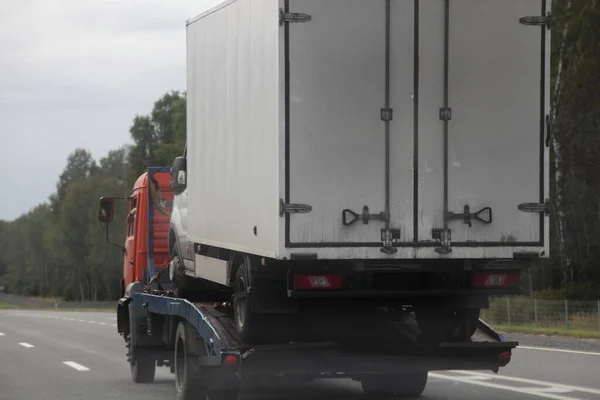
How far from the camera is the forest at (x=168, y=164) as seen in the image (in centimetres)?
4131

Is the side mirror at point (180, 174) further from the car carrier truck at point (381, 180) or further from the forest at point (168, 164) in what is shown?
the forest at point (168, 164)

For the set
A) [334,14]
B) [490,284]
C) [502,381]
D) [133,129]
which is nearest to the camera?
[334,14]

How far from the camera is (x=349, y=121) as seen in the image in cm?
898

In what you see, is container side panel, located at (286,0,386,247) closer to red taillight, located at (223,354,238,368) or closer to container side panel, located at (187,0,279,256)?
container side panel, located at (187,0,279,256)

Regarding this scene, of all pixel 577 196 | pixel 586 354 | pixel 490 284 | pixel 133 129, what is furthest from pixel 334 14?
pixel 133 129

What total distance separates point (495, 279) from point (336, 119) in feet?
6.14

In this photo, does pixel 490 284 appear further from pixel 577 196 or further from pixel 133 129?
pixel 133 129

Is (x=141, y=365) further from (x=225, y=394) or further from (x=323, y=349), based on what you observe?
(x=323, y=349)

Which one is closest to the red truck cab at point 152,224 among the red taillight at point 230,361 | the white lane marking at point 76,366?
the white lane marking at point 76,366

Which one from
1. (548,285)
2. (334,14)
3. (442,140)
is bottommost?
A: (548,285)

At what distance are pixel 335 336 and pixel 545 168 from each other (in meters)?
2.15

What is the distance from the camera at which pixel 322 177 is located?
8.92 metres

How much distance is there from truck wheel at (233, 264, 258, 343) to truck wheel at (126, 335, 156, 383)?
4.52 metres

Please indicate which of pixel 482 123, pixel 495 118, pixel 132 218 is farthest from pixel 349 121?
pixel 132 218
